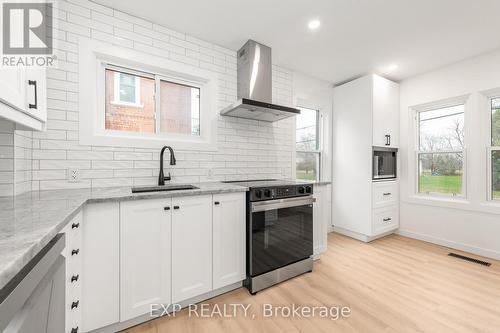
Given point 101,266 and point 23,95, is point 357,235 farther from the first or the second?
point 23,95

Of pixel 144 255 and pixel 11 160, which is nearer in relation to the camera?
pixel 11 160

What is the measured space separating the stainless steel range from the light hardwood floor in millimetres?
139

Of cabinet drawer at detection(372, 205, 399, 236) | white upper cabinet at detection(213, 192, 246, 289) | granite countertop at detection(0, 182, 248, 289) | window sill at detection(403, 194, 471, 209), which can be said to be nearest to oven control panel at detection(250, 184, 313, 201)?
white upper cabinet at detection(213, 192, 246, 289)

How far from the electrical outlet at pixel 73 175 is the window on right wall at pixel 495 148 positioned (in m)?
4.82

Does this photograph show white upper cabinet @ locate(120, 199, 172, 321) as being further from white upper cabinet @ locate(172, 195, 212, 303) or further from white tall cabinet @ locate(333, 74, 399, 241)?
white tall cabinet @ locate(333, 74, 399, 241)

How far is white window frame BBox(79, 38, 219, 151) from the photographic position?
1910 millimetres

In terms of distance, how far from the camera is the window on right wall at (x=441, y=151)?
10.4 feet

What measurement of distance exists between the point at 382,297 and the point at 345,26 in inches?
107

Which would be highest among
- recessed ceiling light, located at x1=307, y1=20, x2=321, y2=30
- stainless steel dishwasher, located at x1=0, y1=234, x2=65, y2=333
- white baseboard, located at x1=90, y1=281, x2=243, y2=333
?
recessed ceiling light, located at x1=307, y1=20, x2=321, y2=30

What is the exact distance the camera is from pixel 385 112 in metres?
3.48

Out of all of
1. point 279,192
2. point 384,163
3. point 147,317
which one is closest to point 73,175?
point 147,317

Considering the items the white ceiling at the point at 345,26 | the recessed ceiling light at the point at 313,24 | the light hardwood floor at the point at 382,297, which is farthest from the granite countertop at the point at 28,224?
the recessed ceiling light at the point at 313,24

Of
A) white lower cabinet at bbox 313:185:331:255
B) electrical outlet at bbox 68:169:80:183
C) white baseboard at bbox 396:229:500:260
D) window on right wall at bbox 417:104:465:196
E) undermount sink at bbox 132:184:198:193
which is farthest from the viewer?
window on right wall at bbox 417:104:465:196

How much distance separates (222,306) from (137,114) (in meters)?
2.05
